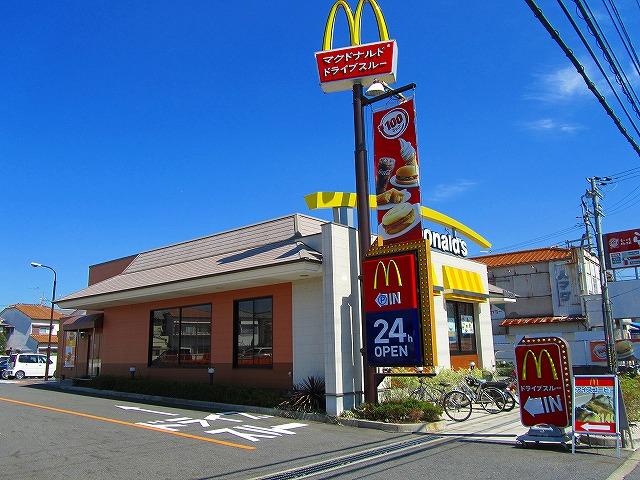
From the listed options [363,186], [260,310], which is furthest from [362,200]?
[260,310]

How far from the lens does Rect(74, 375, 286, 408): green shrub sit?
15516mm

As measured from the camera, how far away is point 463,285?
20125 millimetres

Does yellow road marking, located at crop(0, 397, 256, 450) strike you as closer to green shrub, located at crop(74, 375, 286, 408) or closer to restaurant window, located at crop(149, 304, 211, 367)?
green shrub, located at crop(74, 375, 286, 408)

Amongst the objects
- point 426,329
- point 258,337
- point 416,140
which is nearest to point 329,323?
point 426,329

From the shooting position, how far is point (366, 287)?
13.9 m

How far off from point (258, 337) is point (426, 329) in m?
6.63

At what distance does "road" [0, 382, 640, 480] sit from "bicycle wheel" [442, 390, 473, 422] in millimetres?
1650

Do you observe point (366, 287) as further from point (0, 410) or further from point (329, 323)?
point (0, 410)

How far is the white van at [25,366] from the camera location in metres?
35.2

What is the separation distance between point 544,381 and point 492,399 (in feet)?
14.7

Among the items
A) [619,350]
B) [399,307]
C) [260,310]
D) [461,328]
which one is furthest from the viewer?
[619,350]

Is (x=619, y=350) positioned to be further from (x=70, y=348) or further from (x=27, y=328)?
(x=27, y=328)

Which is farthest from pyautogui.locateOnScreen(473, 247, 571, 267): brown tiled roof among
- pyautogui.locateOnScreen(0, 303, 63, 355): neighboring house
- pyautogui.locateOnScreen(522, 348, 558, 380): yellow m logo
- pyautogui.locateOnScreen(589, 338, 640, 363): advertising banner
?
pyautogui.locateOnScreen(0, 303, 63, 355): neighboring house

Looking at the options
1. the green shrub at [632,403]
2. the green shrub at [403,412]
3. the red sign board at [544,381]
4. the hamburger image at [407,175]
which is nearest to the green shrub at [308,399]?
the green shrub at [403,412]
